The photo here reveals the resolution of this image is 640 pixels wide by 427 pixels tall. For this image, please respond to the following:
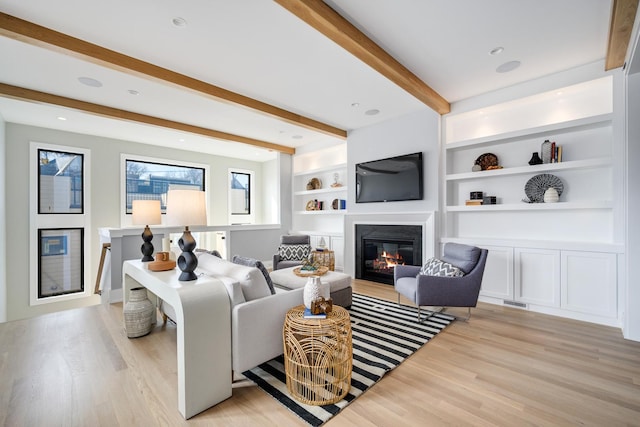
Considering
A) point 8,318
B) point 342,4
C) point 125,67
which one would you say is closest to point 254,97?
point 125,67

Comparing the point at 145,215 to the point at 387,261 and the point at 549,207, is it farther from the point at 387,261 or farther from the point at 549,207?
the point at 549,207

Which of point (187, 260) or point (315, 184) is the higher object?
point (315, 184)

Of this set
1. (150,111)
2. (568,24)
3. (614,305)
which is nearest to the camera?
(568,24)

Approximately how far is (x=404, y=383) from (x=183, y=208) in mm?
2061

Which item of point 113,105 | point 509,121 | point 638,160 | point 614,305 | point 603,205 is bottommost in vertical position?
point 614,305

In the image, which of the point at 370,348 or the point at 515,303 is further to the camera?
the point at 515,303

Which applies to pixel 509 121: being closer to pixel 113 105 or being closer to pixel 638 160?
pixel 638 160

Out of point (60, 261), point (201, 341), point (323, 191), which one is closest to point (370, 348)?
point (201, 341)

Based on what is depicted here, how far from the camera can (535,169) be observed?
3391mm

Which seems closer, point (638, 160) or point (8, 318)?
point (638, 160)

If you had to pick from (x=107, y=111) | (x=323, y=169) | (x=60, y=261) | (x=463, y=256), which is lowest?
(x=60, y=261)

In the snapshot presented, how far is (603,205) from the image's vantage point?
3.00 meters

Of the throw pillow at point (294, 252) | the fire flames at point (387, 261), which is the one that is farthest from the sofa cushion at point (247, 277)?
the fire flames at point (387, 261)

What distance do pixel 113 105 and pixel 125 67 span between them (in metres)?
1.58
